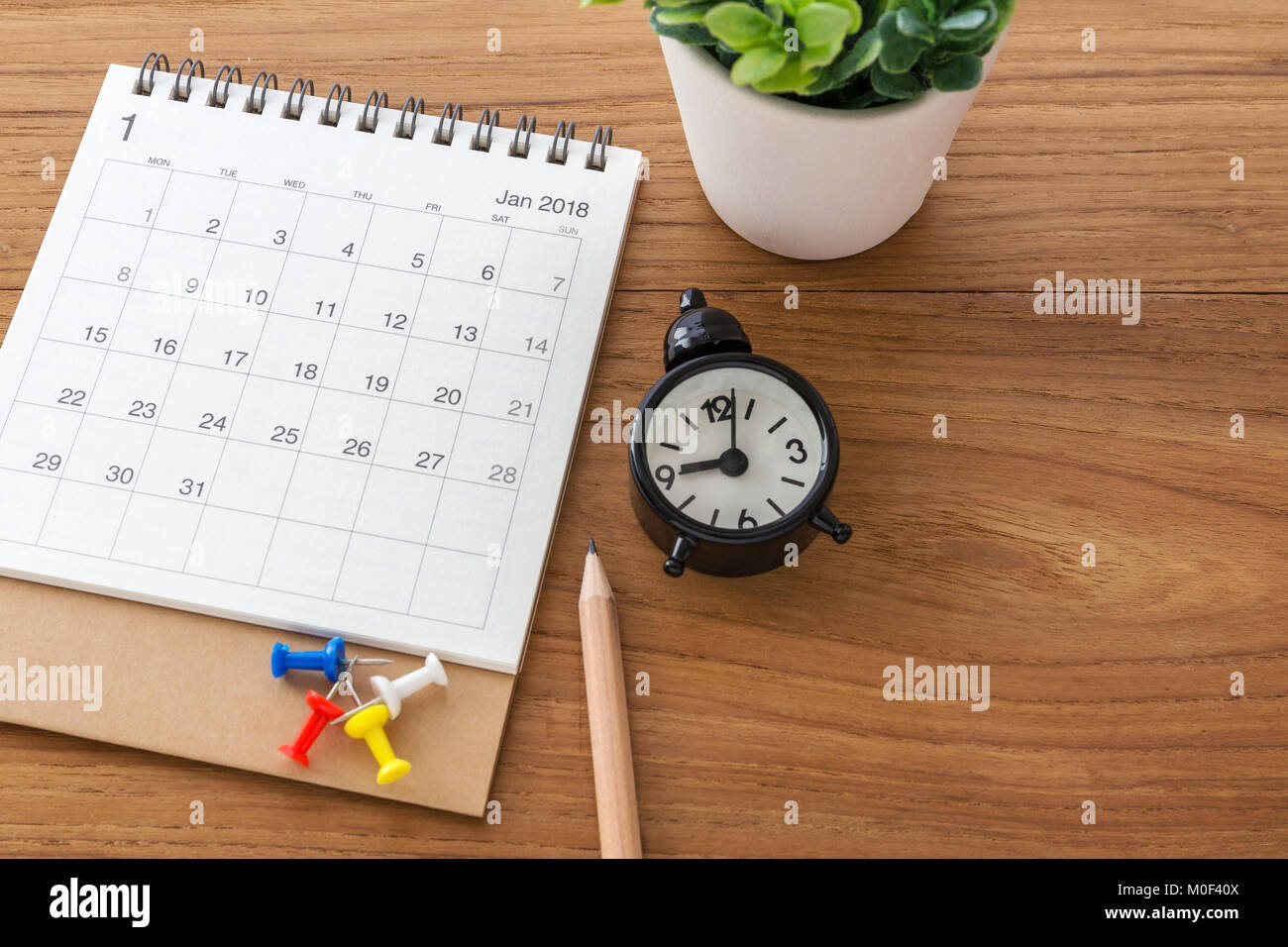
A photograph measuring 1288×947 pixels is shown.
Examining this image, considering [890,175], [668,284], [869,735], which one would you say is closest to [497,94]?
[668,284]

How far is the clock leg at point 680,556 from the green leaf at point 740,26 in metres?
0.31

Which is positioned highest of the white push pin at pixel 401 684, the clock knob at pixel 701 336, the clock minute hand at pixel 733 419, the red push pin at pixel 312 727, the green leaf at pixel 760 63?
the green leaf at pixel 760 63

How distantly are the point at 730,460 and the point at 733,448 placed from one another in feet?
0.04

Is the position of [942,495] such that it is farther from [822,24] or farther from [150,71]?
[150,71]

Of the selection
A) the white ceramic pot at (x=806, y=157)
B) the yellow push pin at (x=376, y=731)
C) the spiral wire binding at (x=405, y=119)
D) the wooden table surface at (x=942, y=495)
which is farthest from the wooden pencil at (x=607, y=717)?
the spiral wire binding at (x=405, y=119)

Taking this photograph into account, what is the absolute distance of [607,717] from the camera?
2.18 feet

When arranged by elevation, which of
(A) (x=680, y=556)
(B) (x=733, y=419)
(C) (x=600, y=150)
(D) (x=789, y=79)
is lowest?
(A) (x=680, y=556)

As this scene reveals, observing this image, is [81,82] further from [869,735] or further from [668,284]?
[869,735]

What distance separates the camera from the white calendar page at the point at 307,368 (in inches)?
27.7

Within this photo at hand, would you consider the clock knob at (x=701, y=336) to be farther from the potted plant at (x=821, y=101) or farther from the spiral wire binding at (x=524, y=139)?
the spiral wire binding at (x=524, y=139)

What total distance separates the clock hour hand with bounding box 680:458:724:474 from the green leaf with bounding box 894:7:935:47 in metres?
0.29

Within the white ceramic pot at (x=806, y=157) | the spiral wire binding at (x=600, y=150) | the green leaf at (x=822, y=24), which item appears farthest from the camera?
the spiral wire binding at (x=600, y=150)

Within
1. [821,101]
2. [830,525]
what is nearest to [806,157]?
[821,101]

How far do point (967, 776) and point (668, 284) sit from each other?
451 mm
